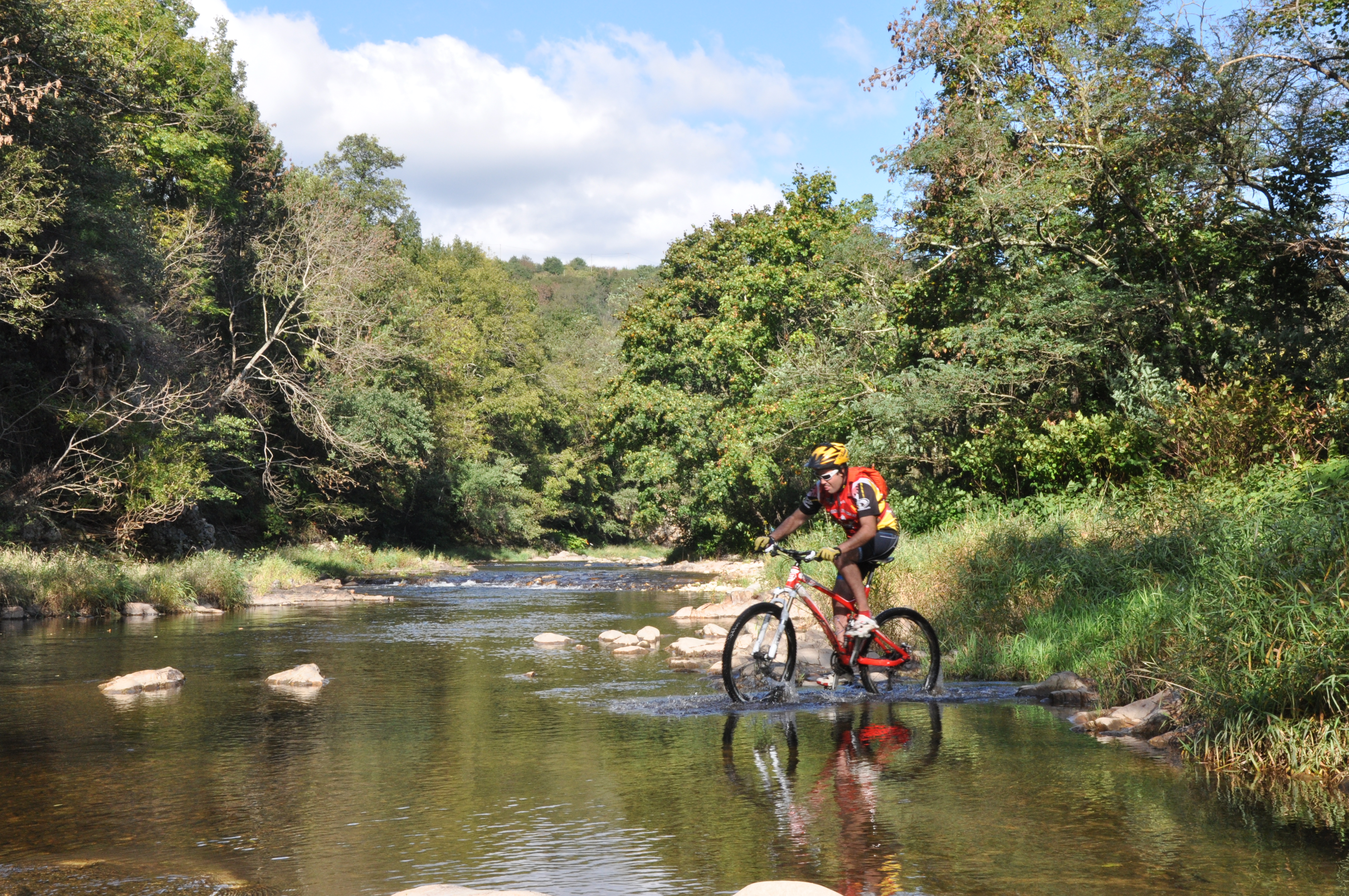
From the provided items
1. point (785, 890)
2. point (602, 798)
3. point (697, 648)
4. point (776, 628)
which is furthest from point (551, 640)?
point (785, 890)

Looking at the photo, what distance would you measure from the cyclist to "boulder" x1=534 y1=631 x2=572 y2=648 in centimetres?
670

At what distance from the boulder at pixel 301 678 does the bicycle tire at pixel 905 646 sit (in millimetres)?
5738

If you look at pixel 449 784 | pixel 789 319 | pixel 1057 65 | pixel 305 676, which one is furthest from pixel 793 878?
pixel 789 319

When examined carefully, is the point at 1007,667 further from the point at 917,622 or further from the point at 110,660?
the point at 110,660

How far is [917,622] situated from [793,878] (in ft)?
17.4

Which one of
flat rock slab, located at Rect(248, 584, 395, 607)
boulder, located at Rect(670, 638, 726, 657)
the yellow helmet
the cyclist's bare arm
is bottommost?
flat rock slab, located at Rect(248, 584, 395, 607)

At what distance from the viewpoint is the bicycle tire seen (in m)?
9.55

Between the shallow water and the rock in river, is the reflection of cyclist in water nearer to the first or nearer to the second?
the shallow water

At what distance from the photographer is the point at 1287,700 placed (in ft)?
21.7

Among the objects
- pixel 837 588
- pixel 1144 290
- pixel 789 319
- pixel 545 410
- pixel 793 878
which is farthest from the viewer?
pixel 545 410

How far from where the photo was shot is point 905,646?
396 inches

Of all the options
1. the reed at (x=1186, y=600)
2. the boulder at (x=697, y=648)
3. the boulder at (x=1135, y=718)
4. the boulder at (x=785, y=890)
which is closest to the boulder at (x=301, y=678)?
the boulder at (x=697, y=648)

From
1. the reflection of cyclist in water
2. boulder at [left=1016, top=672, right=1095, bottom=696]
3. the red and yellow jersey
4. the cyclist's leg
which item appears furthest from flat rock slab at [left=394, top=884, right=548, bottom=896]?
boulder at [left=1016, top=672, right=1095, bottom=696]

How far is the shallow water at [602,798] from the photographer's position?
15.5 feet
